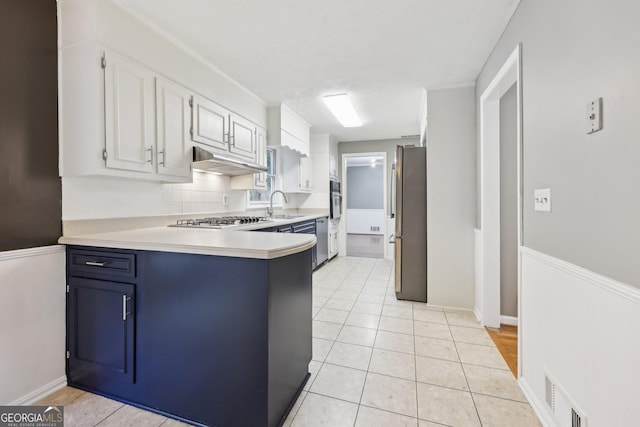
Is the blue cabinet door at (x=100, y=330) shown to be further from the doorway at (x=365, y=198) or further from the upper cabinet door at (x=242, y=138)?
the doorway at (x=365, y=198)

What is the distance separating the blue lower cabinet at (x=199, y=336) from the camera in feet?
4.24

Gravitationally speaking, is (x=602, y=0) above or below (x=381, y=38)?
below

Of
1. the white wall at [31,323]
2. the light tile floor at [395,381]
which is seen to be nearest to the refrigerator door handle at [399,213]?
the light tile floor at [395,381]

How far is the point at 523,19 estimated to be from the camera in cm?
170

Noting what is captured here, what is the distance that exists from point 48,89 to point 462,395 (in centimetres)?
316

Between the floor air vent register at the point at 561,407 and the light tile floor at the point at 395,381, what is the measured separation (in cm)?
18

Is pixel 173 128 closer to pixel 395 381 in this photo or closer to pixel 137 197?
pixel 137 197

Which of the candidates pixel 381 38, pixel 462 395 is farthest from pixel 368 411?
pixel 381 38

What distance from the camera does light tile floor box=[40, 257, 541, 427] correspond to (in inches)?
57.8

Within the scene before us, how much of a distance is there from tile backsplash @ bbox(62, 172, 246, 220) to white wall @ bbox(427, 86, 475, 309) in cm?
244

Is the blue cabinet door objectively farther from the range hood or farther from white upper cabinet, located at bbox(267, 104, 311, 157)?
white upper cabinet, located at bbox(267, 104, 311, 157)

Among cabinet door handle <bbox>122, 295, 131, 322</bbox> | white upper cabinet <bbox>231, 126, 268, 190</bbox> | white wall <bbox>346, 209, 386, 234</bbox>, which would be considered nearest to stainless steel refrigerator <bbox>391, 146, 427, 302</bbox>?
white upper cabinet <bbox>231, 126, 268, 190</bbox>

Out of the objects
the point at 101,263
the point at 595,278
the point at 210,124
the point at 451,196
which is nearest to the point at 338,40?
the point at 210,124

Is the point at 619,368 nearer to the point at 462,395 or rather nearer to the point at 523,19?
the point at 462,395
